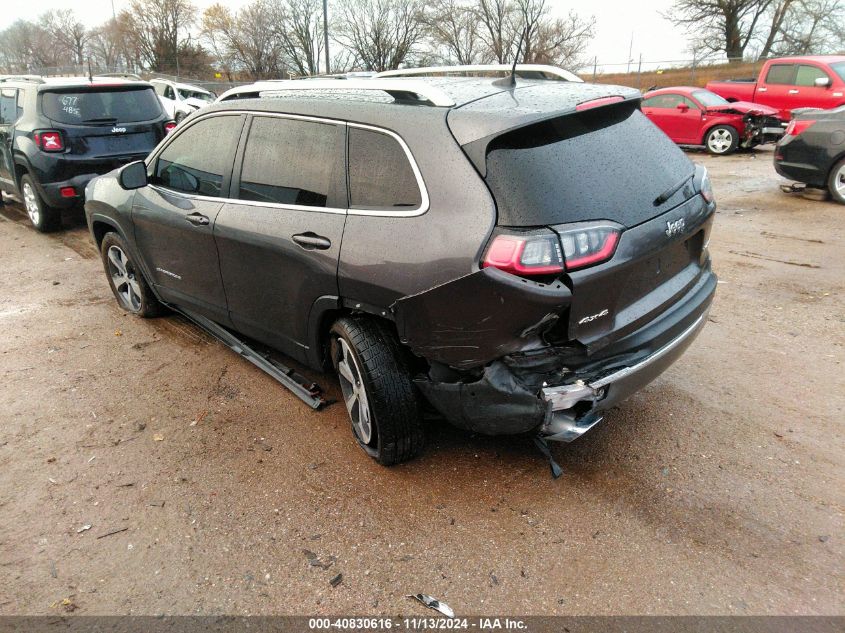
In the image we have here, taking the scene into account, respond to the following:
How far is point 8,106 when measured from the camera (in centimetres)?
862

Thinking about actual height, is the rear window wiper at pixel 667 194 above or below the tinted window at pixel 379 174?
below

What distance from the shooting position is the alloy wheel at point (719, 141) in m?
13.8

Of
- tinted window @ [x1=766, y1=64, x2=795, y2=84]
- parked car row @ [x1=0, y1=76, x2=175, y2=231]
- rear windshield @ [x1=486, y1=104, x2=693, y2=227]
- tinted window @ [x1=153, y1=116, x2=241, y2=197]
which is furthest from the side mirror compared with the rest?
tinted window @ [x1=766, y1=64, x2=795, y2=84]

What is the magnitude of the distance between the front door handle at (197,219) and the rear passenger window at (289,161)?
36 cm

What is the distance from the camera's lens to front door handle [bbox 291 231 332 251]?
3.07 metres

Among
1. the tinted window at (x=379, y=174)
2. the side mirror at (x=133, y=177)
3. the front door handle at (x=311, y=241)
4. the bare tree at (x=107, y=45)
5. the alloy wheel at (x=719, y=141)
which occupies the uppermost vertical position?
the bare tree at (x=107, y=45)

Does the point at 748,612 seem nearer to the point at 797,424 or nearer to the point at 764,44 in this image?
the point at 797,424

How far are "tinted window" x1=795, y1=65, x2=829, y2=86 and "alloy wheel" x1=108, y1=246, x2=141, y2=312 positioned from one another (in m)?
14.7

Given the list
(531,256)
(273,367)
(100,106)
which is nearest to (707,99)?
(100,106)

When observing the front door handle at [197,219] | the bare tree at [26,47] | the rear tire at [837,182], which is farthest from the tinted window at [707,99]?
the bare tree at [26,47]

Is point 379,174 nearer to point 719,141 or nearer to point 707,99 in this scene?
point 719,141

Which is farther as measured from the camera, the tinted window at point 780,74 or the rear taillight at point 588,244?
the tinted window at point 780,74

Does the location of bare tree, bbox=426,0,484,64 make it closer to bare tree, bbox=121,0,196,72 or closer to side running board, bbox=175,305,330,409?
bare tree, bbox=121,0,196,72

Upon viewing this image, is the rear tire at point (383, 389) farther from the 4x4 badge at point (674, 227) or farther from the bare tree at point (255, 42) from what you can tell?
the bare tree at point (255, 42)
